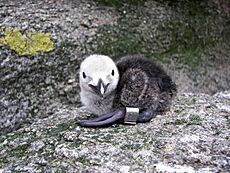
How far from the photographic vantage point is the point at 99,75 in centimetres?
318

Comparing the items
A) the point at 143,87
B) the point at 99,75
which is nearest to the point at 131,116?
the point at 143,87

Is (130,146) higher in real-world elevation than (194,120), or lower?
lower

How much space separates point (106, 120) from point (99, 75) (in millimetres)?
283

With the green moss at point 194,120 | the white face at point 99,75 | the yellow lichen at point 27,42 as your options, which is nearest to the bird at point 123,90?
the white face at point 99,75

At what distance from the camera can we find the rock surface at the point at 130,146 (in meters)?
2.76

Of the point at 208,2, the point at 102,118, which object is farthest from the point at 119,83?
the point at 208,2

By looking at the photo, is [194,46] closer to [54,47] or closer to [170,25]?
[170,25]

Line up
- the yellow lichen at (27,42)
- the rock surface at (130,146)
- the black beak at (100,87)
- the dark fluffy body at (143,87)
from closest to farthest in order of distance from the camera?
the rock surface at (130,146) < the black beak at (100,87) < the dark fluffy body at (143,87) < the yellow lichen at (27,42)

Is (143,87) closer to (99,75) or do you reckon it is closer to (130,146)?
(99,75)

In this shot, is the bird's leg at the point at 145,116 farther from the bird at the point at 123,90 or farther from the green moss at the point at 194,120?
the green moss at the point at 194,120

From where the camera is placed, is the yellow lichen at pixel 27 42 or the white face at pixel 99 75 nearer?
the white face at pixel 99 75

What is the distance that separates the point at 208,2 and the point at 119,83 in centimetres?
229

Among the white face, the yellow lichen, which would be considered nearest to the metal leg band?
the white face

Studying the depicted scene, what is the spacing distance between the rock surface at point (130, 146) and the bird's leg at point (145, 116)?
0.04m
